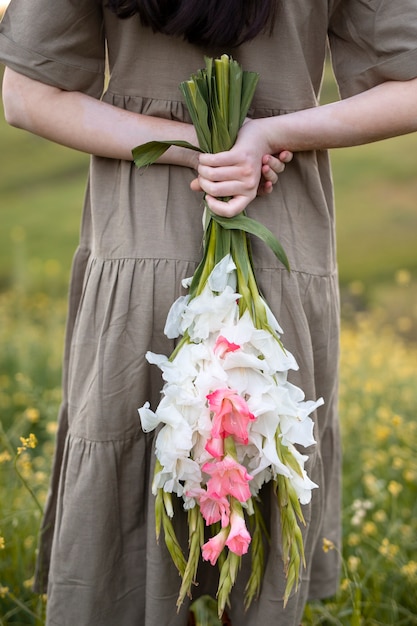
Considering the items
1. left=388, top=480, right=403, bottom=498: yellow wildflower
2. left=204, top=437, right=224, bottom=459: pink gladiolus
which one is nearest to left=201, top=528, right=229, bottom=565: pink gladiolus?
left=204, top=437, right=224, bottom=459: pink gladiolus

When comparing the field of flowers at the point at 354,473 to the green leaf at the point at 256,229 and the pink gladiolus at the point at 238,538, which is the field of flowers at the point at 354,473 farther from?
the green leaf at the point at 256,229

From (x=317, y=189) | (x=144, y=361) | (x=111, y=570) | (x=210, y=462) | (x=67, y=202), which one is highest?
(x=67, y=202)

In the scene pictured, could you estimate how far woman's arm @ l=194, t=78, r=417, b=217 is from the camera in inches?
55.4

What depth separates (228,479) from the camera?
1.28 m

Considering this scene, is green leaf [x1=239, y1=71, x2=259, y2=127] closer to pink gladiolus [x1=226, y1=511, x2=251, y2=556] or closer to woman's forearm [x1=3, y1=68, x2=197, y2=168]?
woman's forearm [x1=3, y1=68, x2=197, y2=168]

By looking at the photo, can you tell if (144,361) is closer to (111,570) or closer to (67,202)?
(111,570)

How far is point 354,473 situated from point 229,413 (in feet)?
6.10

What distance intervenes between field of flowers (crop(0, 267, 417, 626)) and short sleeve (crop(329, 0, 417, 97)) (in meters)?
Answer: 1.03

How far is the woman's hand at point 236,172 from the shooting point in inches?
54.6

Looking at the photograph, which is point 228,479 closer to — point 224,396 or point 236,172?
point 224,396

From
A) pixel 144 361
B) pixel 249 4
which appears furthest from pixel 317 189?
pixel 144 361

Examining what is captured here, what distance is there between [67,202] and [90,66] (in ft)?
22.4

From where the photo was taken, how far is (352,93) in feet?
5.11

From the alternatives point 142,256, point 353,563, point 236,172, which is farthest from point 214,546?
point 353,563
